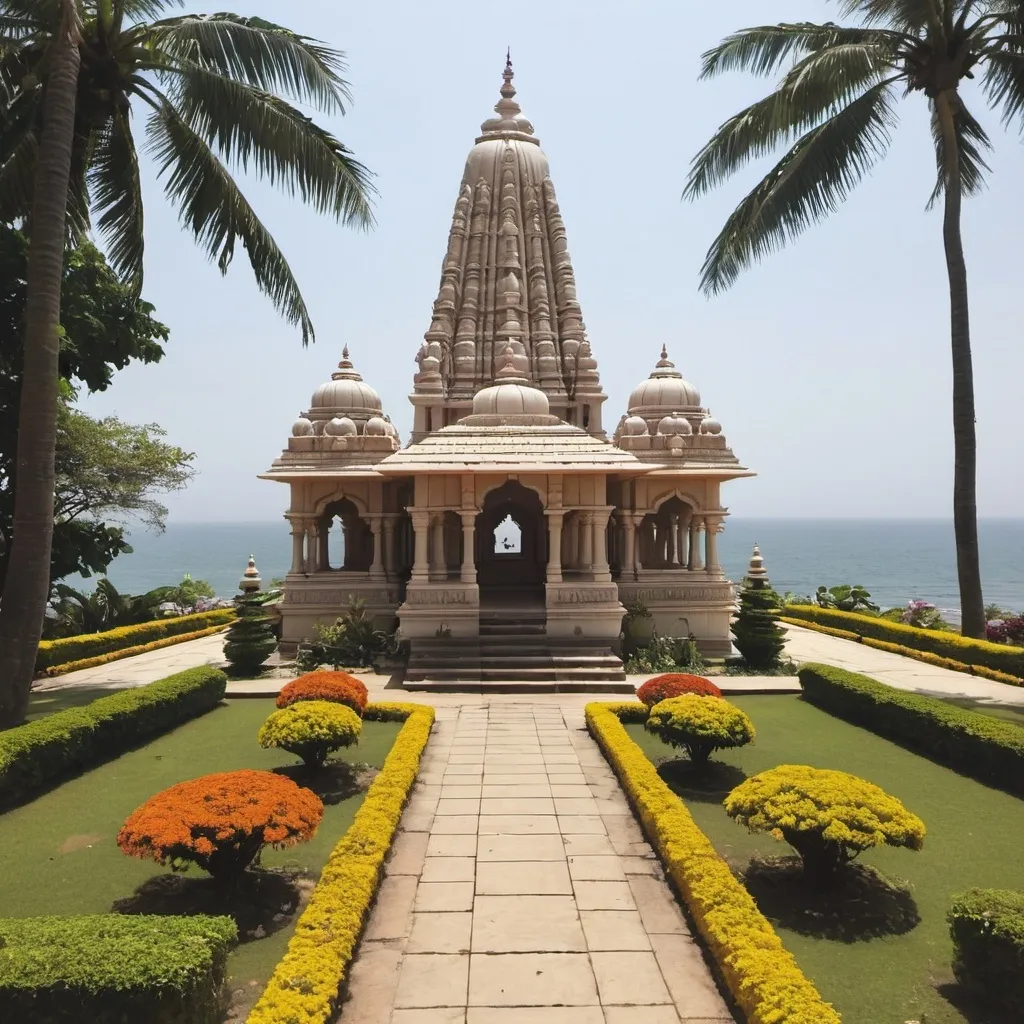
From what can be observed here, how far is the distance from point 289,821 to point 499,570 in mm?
19188

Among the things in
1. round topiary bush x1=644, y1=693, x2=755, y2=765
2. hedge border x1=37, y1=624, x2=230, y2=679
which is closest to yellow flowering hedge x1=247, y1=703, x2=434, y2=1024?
round topiary bush x1=644, y1=693, x2=755, y2=765

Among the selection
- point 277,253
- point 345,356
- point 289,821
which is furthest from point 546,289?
point 289,821

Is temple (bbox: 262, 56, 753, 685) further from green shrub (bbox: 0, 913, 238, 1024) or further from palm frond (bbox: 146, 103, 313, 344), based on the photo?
green shrub (bbox: 0, 913, 238, 1024)

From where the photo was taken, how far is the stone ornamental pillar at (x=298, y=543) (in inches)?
876

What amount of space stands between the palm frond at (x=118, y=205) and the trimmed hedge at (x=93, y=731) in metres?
7.47

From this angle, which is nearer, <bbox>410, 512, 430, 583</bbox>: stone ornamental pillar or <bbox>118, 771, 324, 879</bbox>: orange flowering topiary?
<bbox>118, 771, 324, 879</bbox>: orange flowering topiary

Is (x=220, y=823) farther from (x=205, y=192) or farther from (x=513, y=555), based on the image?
(x=513, y=555)

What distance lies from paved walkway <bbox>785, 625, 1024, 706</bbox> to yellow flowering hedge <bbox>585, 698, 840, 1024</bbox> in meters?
9.37

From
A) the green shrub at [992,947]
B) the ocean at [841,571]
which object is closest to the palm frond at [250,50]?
the green shrub at [992,947]

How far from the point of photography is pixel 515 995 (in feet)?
19.8

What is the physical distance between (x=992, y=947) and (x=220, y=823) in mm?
5856

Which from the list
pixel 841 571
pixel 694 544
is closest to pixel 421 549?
pixel 694 544

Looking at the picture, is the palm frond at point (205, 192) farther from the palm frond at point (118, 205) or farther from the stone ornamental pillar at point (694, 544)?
the stone ornamental pillar at point (694, 544)

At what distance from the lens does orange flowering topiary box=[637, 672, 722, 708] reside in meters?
12.9
